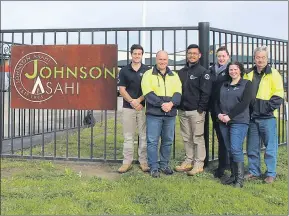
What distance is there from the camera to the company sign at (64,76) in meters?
5.89

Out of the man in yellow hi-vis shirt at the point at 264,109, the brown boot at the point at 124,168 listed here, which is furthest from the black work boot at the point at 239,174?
the brown boot at the point at 124,168

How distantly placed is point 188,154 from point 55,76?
2542 millimetres

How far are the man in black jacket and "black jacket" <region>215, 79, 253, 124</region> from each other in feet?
1.03

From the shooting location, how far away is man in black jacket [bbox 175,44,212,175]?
5.24m

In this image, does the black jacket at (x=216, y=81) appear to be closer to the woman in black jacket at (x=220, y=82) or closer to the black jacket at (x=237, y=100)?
the woman in black jacket at (x=220, y=82)

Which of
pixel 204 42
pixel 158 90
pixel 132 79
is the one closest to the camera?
pixel 158 90

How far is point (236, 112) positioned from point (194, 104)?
2.25ft

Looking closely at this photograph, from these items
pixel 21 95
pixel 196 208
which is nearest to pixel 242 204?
pixel 196 208

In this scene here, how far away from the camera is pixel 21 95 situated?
6148mm

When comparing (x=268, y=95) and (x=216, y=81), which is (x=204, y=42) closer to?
(x=216, y=81)

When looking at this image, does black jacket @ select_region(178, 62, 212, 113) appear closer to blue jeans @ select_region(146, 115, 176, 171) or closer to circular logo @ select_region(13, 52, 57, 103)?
blue jeans @ select_region(146, 115, 176, 171)

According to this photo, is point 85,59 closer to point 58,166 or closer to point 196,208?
point 58,166

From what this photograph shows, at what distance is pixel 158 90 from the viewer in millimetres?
5156

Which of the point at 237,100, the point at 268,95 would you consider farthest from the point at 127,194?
the point at 268,95
